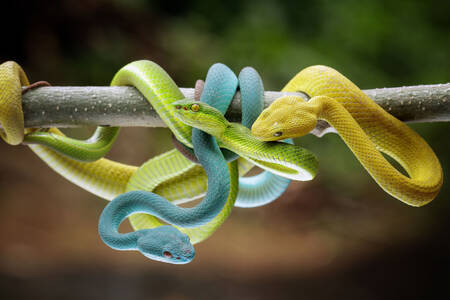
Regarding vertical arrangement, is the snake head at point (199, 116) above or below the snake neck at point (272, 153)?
below

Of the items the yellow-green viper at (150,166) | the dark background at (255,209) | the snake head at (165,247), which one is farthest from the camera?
the dark background at (255,209)

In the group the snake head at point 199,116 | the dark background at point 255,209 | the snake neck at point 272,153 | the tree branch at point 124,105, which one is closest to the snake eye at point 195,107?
the snake head at point 199,116

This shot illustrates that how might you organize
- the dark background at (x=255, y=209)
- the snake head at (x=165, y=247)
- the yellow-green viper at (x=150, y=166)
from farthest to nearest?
the dark background at (x=255, y=209), the yellow-green viper at (x=150, y=166), the snake head at (x=165, y=247)

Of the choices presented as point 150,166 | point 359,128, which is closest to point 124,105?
point 150,166

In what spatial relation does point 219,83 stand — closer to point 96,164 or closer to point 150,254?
point 150,254

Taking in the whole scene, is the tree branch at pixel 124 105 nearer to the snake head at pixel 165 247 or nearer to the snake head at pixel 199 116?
the snake head at pixel 199 116

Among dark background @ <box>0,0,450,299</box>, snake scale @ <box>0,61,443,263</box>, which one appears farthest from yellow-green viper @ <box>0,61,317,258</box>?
dark background @ <box>0,0,450,299</box>

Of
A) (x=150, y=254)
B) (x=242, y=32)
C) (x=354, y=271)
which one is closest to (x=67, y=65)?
(x=242, y=32)

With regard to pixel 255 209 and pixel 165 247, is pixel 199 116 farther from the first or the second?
pixel 255 209
